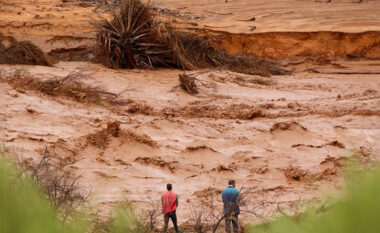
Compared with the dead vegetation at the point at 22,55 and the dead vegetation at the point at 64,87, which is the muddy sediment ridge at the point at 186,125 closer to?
the dead vegetation at the point at 64,87

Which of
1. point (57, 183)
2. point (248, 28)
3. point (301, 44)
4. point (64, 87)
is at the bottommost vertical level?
point (301, 44)

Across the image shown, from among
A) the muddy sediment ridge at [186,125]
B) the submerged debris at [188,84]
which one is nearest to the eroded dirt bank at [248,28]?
the muddy sediment ridge at [186,125]

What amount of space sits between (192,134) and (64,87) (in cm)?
250

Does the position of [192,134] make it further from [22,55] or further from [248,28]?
[248,28]

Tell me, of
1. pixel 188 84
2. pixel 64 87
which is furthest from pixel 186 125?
pixel 64 87

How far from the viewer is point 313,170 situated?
8.19m

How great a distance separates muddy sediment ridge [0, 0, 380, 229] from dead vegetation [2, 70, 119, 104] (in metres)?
0.02

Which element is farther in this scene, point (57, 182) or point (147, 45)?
point (147, 45)

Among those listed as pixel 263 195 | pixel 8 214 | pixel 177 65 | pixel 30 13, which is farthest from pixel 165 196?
pixel 30 13

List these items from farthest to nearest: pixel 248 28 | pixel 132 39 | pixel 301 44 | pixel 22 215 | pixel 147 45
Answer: pixel 248 28 < pixel 301 44 < pixel 147 45 < pixel 132 39 < pixel 22 215

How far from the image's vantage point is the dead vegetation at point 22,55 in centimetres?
A: 1196

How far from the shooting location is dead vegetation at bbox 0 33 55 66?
39.2 feet

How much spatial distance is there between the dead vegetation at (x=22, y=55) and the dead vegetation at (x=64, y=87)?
3.91 ft

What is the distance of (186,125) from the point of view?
31.1 ft
